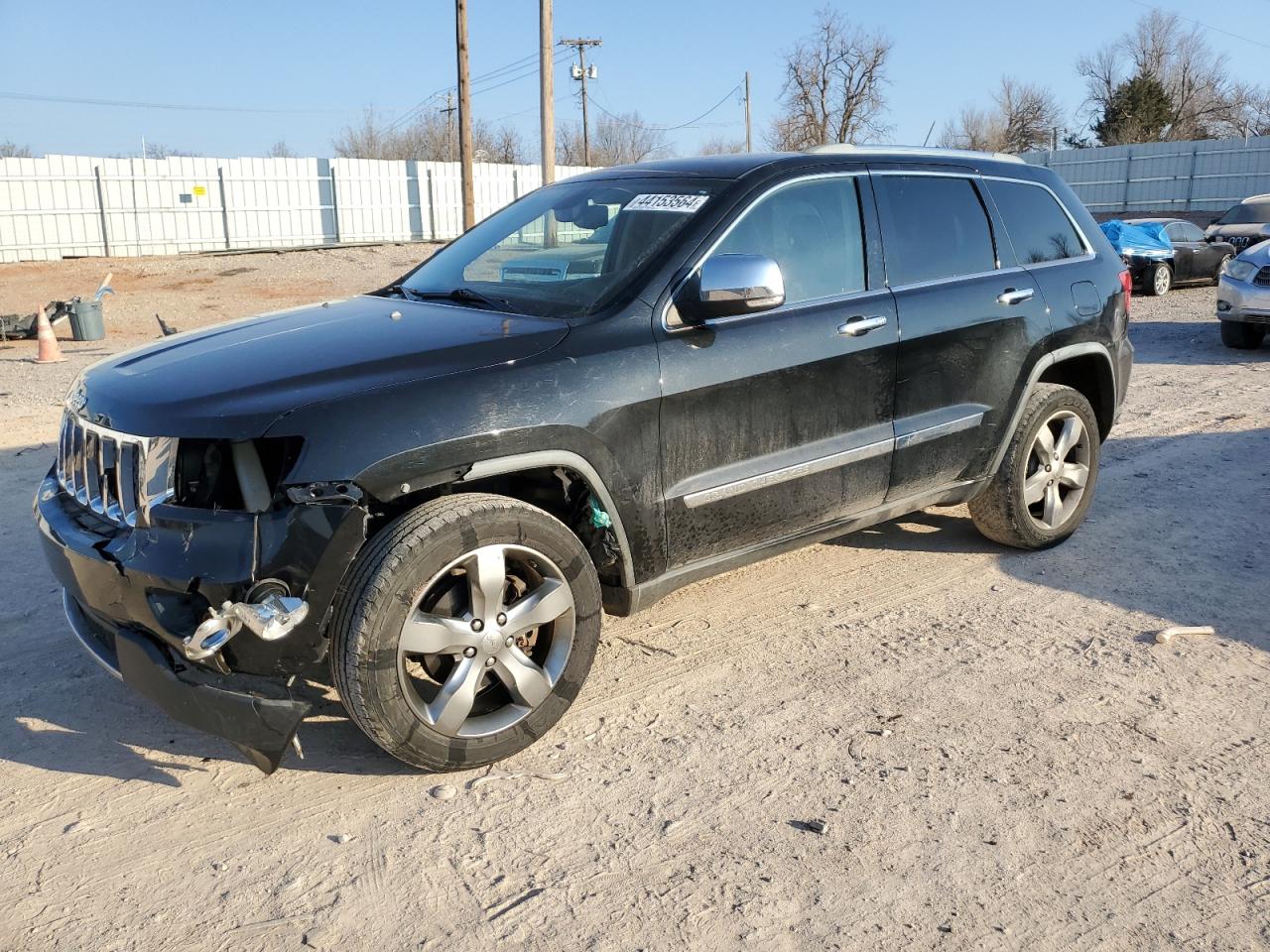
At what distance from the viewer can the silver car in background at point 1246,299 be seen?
36.5 feet

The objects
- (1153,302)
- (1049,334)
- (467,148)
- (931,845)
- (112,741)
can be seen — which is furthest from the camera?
(467,148)

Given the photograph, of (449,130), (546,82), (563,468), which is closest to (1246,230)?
(546,82)

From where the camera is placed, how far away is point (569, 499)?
3.67 m

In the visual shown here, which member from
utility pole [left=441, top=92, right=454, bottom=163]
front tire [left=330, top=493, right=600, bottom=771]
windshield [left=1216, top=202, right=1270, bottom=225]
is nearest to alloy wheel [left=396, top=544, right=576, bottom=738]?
front tire [left=330, top=493, right=600, bottom=771]

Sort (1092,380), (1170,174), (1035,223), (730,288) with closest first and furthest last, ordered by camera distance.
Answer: (730,288) < (1035,223) < (1092,380) < (1170,174)

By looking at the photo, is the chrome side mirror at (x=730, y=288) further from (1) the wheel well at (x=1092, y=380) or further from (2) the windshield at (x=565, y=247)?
(1) the wheel well at (x=1092, y=380)

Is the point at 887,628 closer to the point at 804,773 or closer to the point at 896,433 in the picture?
the point at 896,433

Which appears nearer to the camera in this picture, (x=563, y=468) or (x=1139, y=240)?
(x=563, y=468)

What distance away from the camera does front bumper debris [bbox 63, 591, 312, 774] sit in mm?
2943

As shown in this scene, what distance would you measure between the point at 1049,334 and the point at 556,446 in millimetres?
2807

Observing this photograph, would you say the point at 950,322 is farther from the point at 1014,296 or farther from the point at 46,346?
the point at 46,346

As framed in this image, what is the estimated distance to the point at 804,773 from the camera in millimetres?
3295

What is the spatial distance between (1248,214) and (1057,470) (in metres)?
18.9

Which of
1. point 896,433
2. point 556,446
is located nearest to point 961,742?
point 896,433
